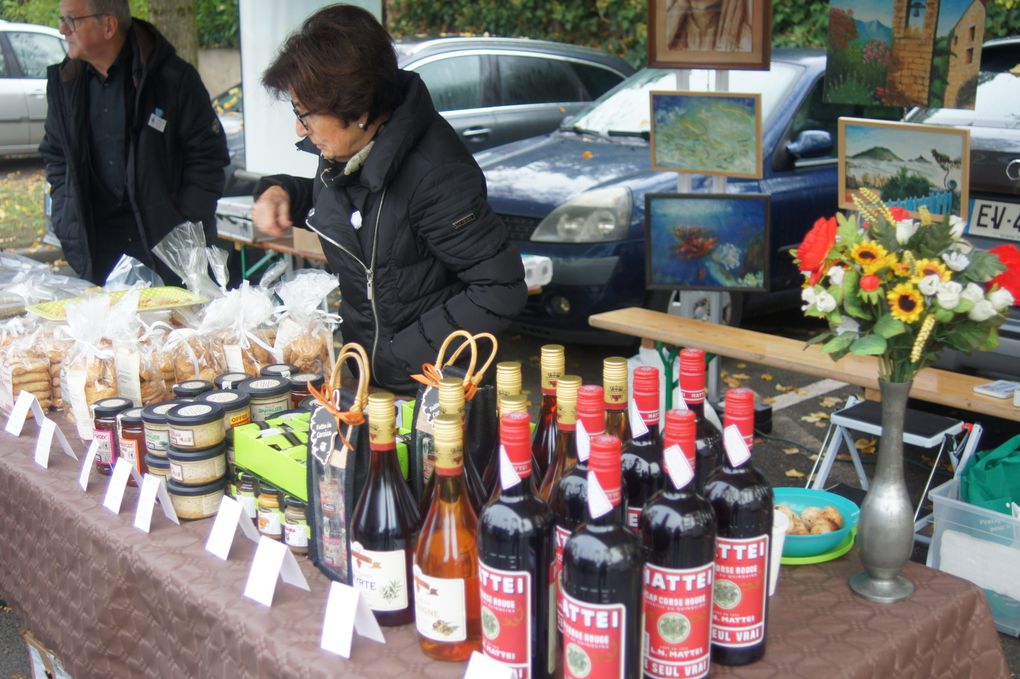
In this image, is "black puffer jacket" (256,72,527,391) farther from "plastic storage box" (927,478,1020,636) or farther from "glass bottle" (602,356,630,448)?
"plastic storage box" (927,478,1020,636)

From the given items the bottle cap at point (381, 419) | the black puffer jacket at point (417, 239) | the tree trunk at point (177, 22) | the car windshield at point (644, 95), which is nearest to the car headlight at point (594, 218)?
the car windshield at point (644, 95)

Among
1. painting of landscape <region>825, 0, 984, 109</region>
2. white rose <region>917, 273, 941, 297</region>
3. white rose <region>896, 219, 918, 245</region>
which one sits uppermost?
painting of landscape <region>825, 0, 984, 109</region>

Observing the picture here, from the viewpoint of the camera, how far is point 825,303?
67.0 inches

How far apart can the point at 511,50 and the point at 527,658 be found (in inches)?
279

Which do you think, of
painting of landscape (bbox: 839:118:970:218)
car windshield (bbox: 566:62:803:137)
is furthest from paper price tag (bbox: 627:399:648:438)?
car windshield (bbox: 566:62:803:137)

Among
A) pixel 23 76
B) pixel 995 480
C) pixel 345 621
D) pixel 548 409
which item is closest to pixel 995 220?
pixel 995 480

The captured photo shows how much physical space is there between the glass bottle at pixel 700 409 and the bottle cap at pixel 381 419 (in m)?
0.43

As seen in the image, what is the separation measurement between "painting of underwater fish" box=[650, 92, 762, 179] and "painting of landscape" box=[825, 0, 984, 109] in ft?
1.09

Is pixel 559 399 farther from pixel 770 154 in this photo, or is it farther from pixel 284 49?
pixel 770 154

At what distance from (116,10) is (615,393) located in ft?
9.72

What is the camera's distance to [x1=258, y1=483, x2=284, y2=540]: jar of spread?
183 centimetres

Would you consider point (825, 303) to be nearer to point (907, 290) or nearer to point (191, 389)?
point (907, 290)

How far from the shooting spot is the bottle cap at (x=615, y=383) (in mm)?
1506

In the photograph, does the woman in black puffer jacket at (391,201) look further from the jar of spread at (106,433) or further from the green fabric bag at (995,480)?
the green fabric bag at (995,480)
